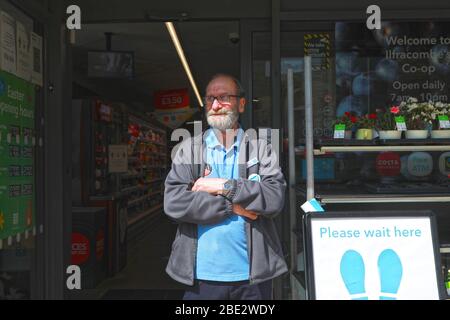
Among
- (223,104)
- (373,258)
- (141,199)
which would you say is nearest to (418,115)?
(373,258)

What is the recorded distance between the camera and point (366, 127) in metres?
3.53

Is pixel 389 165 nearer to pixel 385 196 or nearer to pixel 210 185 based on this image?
pixel 385 196

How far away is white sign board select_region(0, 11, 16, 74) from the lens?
3.40m

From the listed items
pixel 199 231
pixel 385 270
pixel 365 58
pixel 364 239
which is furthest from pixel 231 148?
pixel 365 58

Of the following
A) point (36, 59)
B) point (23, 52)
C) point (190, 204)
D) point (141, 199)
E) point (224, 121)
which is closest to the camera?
point (190, 204)

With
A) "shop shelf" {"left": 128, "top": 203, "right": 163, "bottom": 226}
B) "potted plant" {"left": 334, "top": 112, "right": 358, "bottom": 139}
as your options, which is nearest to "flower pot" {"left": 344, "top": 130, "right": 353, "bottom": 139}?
"potted plant" {"left": 334, "top": 112, "right": 358, "bottom": 139}

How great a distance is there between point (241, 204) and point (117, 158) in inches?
200

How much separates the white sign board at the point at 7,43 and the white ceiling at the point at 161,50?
83.0 inches

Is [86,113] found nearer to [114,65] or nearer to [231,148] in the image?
[114,65]

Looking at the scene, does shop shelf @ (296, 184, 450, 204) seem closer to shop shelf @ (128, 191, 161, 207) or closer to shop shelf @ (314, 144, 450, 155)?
shop shelf @ (314, 144, 450, 155)

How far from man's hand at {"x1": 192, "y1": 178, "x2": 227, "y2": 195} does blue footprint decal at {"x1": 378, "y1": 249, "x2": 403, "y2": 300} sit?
93cm

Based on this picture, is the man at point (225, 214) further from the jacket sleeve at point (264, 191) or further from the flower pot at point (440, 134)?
the flower pot at point (440, 134)

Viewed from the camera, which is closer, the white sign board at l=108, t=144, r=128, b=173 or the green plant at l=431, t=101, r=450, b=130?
the green plant at l=431, t=101, r=450, b=130

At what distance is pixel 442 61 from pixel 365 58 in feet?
2.07
